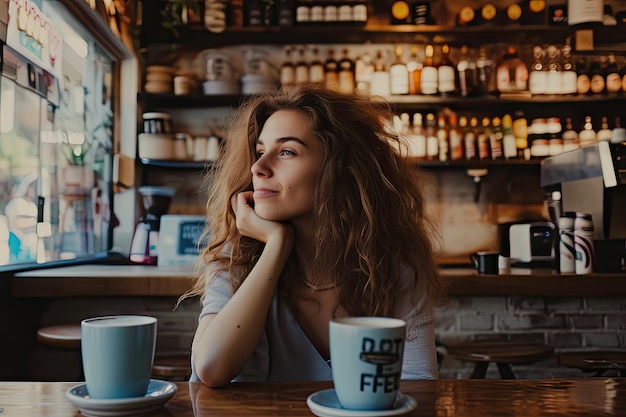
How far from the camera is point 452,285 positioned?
2.45 m

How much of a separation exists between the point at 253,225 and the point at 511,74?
11.2 feet

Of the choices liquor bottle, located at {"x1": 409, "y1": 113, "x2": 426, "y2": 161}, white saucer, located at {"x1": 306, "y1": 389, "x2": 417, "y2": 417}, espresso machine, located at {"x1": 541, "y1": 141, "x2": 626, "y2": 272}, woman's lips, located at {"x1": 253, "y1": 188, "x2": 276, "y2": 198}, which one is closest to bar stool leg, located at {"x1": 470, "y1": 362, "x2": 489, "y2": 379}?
espresso machine, located at {"x1": 541, "y1": 141, "x2": 626, "y2": 272}

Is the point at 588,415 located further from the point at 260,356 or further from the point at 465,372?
the point at 465,372

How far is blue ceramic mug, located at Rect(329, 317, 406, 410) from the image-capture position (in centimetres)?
71

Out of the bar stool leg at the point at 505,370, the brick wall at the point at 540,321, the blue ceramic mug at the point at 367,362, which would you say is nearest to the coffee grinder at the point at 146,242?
the brick wall at the point at 540,321

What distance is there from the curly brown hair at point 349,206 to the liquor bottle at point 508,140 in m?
2.77

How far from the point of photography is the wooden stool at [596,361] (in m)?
2.20

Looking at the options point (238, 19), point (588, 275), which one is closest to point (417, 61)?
point (238, 19)

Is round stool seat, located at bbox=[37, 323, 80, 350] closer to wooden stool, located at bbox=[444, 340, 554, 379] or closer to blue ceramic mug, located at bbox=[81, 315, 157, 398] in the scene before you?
wooden stool, located at bbox=[444, 340, 554, 379]

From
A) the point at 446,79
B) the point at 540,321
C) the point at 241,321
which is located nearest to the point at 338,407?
the point at 241,321

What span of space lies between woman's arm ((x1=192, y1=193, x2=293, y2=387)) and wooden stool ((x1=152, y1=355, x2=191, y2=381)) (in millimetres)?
1106

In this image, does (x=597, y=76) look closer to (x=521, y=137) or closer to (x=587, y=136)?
(x=587, y=136)

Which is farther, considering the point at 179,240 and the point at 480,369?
the point at 179,240

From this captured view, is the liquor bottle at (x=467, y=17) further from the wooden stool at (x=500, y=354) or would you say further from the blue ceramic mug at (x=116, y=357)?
the blue ceramic mug at (x=116, y=357)
